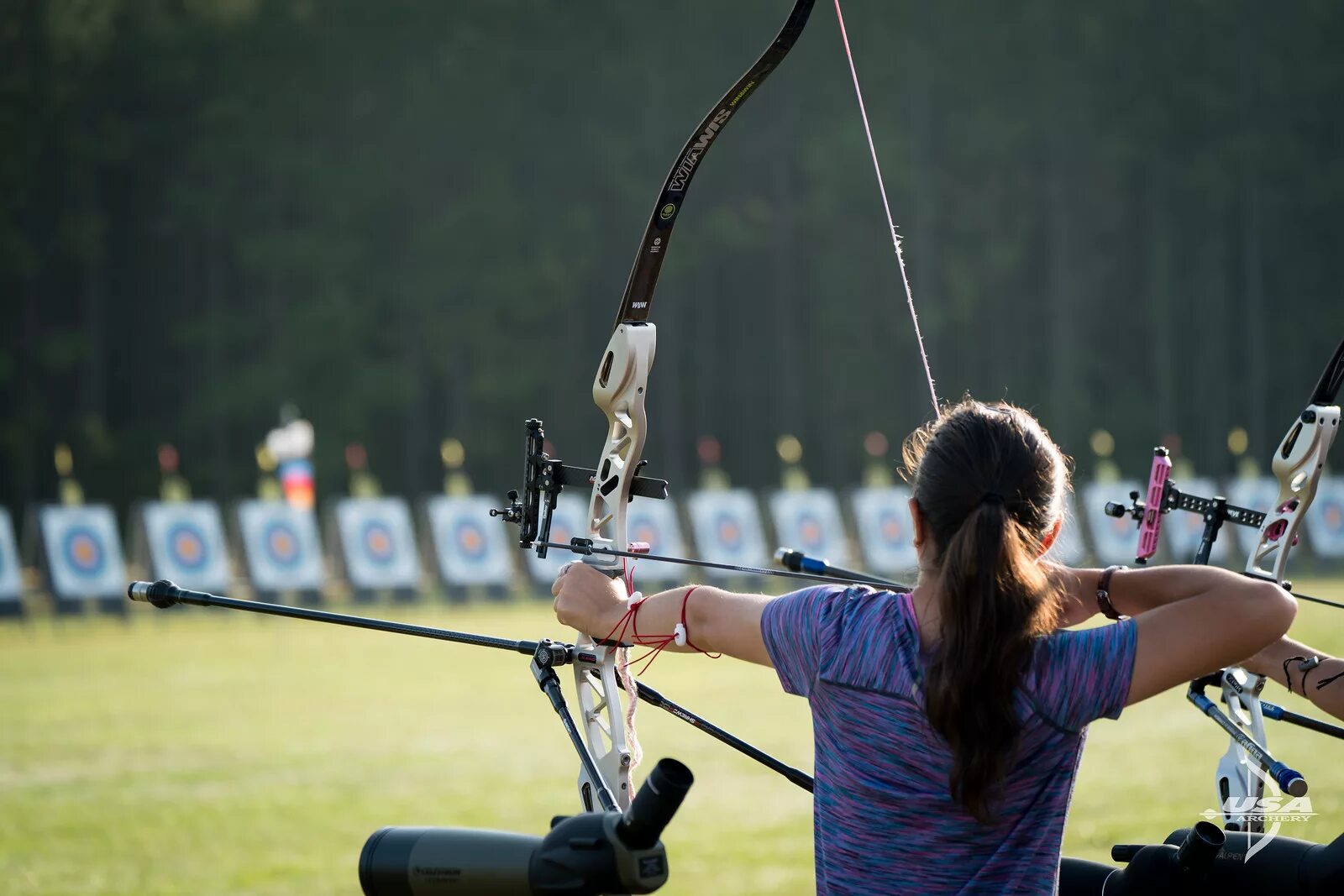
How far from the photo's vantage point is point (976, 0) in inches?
1072

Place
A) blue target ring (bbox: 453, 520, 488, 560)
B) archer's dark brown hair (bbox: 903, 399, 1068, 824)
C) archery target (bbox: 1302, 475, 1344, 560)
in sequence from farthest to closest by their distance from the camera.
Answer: archery target (bbox: 1302, 475, 1344, 560)
blue target ring (bbox: 453, 520, 488, 560)
archer's dark brown hair (bbox: 903, 399, 1068, 824)

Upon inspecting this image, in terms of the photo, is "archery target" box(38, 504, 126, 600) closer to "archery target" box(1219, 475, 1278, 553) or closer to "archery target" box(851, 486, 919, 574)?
"archery target" box(851, 486, 919, 574)

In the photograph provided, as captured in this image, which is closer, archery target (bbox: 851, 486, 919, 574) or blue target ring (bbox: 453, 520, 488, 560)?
blue target ring (bbox: 453, 520, 488, 560)

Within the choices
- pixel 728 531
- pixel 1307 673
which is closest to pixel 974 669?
pixel 1307 673

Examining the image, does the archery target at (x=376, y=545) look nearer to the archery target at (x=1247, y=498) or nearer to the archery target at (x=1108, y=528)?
the archery target at (x=1108, y=528)

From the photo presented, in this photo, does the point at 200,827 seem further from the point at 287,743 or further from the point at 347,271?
the point at 347,271

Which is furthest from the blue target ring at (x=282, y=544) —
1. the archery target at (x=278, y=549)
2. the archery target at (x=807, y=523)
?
the archery target at (x=807, y=523)

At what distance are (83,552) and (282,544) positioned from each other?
66.3 inches

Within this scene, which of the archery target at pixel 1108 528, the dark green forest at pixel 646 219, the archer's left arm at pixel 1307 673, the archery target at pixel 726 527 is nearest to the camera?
the archer's left arm at pixel 1307 673

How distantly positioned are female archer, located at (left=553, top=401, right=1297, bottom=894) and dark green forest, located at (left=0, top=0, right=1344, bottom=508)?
21987 millimetres

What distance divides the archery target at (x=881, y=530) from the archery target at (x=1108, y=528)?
2009 millimetres

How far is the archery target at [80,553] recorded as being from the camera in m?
12.3

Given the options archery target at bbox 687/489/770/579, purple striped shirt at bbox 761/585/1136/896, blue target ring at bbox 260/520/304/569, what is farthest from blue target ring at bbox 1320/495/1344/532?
purple striped shirt at bbox 761/585/1136/896

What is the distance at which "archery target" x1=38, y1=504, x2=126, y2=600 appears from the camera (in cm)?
1231
